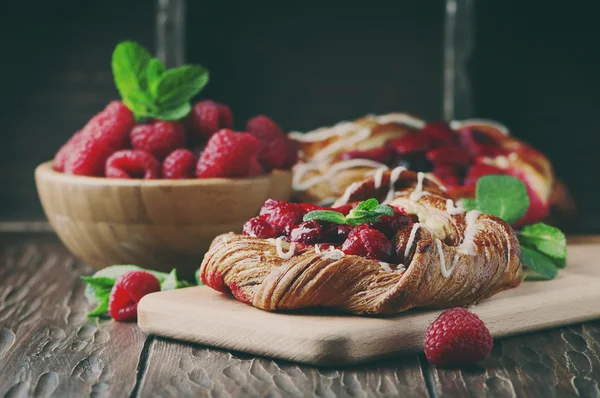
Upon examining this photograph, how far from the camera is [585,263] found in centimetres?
197

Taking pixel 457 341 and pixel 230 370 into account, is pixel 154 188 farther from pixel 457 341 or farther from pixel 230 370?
pixel 457 341

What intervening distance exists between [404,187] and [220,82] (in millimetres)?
1651

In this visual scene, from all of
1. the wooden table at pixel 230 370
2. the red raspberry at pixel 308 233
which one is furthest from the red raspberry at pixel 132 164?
the red raspberry at pixel 308 233

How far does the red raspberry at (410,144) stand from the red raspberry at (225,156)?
2.00 feet

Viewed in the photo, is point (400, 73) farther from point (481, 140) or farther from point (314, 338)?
point (314, 338)

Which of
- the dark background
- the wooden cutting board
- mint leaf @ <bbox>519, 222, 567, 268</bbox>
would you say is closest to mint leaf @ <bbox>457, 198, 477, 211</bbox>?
mint leaf @ <bbox>519, 222, 567, 268</bbox>

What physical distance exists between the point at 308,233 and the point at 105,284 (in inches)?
19.4

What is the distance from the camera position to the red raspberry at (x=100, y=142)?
1.98m

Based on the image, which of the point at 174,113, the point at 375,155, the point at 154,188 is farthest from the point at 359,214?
the point at 375,155

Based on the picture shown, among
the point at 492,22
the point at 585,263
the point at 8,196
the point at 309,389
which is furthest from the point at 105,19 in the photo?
the point at 309,389

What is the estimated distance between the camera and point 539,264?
69.9 inches

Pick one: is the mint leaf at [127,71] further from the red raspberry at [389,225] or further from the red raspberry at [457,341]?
the red raspberry at [457,341]

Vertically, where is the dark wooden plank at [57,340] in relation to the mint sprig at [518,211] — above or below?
below

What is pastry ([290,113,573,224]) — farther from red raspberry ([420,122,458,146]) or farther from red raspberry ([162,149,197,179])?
red raspberry ([162,149,197,179])
